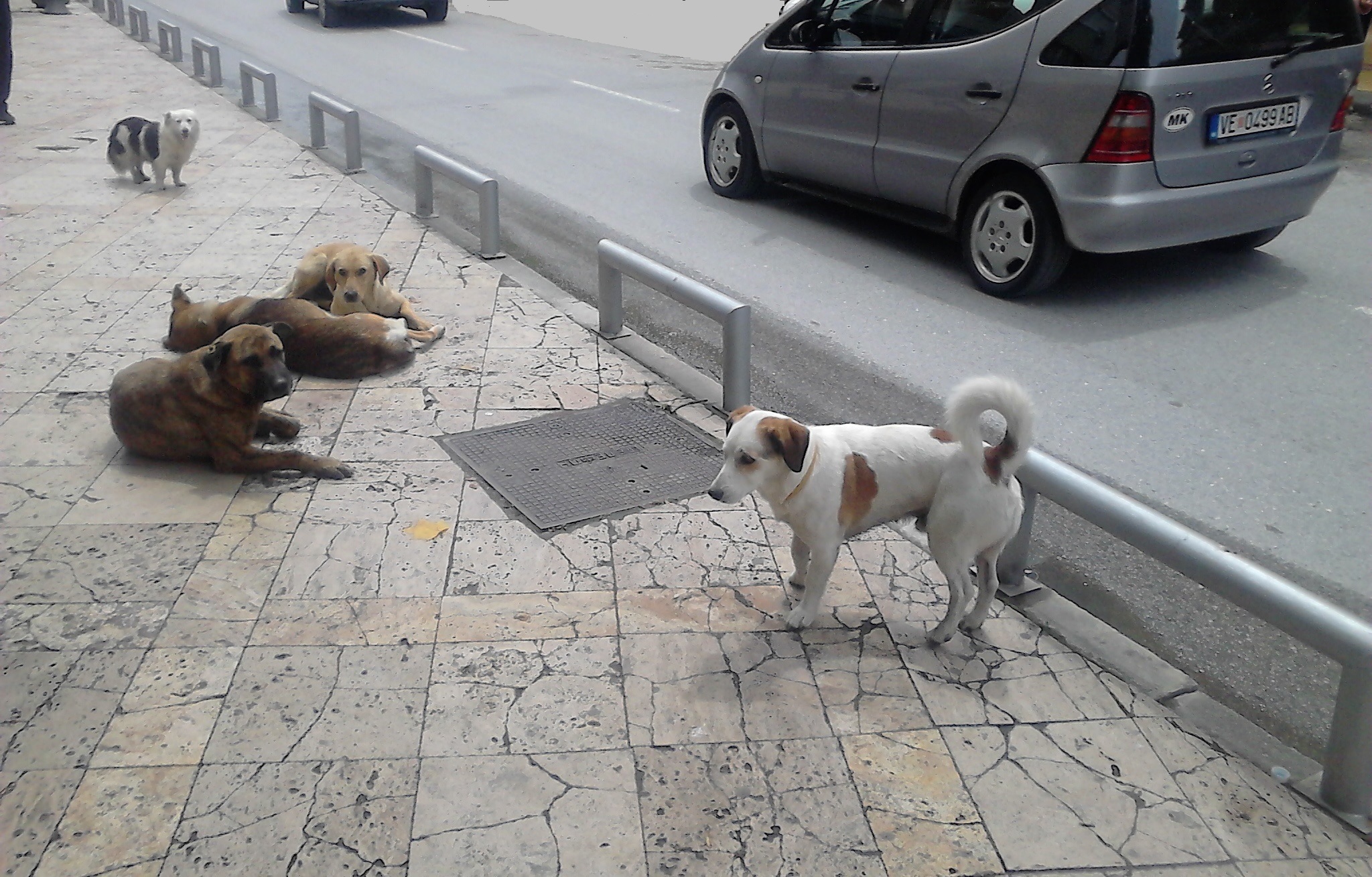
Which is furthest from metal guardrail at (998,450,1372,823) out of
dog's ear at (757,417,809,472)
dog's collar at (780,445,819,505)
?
dog's ear at (757,417,809,472)

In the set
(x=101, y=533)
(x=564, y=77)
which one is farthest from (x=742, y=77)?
(x=564, y=77)

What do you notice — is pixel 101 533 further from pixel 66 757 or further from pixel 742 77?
pixel 742 77

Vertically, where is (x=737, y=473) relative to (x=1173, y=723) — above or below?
above

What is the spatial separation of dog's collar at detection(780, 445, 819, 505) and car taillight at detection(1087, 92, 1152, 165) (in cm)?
403

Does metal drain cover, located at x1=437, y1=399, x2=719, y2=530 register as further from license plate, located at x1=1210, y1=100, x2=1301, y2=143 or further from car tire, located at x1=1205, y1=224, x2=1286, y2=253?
car tire, located at x1=1205, y1=224, x2=1286, y2=253

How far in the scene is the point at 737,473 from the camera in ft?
12.4

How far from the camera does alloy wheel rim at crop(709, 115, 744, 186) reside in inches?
395

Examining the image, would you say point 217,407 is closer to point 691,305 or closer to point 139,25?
point 691,305

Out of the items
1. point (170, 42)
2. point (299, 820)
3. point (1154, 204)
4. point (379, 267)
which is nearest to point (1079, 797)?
point (299, 820)

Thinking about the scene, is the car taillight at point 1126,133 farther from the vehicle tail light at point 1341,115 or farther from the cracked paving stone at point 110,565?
the cracked paving stone at point 110,565

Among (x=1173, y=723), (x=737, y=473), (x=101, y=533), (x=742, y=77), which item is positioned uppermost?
(x=742, y=77)

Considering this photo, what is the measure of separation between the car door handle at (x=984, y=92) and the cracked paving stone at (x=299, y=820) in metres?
5.84

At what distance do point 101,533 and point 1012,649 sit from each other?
3.53m

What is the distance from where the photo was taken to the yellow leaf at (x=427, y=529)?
4.63m
